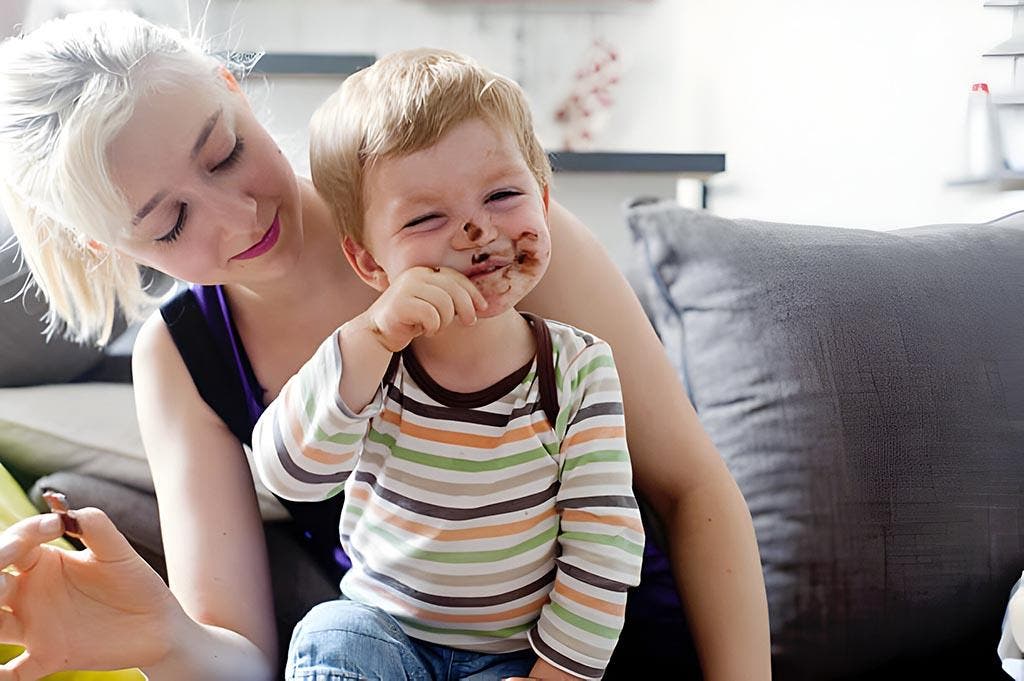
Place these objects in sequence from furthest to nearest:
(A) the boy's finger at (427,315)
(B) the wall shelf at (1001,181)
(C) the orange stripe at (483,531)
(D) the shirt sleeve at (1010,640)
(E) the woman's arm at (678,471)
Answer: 1. (B) the wall shelf at (1001,181)
2. (D) the shirt sleeve at (1010,640)
3. (E) the woman's arm at (678,471)
4. (C) the orange stripe at (483,531)
5. (A) the boy's finger at (427,315)

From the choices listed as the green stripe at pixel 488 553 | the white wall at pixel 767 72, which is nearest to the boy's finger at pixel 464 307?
the green stripe at pixel 488 553

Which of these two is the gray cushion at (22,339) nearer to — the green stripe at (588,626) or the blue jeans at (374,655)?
the blue jeans at (374,655)

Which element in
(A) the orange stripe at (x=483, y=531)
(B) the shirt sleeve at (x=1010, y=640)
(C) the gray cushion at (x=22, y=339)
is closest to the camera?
(A) the orange stripe at (x=483, y=531)

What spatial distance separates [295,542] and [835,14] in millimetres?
2011

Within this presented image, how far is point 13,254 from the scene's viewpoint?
146 cm

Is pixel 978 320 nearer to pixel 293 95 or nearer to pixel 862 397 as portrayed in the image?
pixel 862 397

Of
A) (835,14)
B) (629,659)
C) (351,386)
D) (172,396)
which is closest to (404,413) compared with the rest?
(351,386)

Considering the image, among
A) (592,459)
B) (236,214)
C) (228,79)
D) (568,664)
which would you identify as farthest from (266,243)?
(568,664)

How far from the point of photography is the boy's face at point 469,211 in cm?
77

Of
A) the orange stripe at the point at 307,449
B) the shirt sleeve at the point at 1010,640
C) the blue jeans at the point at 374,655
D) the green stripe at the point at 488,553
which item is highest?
the orange stripe at the point at 307,449

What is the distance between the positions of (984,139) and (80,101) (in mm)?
2159

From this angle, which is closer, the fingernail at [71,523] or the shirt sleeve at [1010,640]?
the fingernail at [71,523]

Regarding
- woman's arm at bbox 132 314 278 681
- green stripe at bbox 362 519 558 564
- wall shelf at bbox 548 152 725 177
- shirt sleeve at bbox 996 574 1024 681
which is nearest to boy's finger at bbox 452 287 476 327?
green stripe at bbox 362 519 558 564

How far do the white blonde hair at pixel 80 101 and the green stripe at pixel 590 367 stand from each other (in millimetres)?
434
